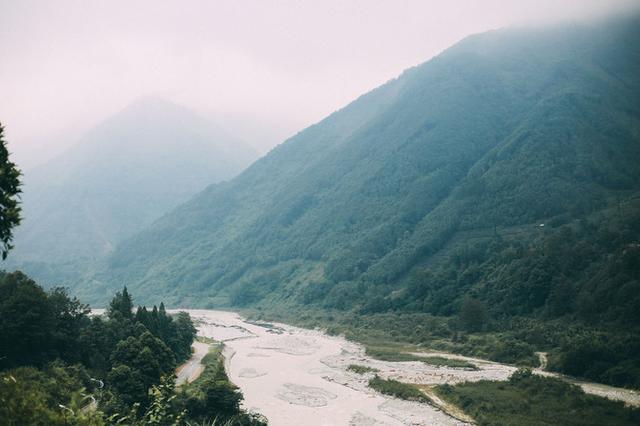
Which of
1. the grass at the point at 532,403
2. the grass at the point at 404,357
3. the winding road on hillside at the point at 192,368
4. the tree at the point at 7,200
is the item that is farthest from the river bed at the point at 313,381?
the tree at the point at 7,200

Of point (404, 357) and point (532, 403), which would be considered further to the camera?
point (404, 357)

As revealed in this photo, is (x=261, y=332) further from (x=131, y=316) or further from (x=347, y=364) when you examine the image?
(x=131, y=316)

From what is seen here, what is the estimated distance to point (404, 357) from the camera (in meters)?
81.5

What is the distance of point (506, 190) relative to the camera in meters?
156

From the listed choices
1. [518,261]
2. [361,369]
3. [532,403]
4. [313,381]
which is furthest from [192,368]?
[518,261]

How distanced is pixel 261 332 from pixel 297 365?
45.8m

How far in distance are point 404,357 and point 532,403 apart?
32.2 metres

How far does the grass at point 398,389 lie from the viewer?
188ft

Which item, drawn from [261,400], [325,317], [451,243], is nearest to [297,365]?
[261,400]

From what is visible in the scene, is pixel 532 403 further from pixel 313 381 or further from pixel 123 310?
pixel 123 310

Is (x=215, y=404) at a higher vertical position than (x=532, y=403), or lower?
higher

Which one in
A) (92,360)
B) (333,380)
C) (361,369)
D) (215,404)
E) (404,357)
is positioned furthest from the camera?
(404,357)

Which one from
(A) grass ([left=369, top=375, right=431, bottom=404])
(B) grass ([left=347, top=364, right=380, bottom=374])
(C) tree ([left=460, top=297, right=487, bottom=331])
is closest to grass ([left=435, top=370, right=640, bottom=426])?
(A) grass ([left=369, top=375, right=431, bottom=404])

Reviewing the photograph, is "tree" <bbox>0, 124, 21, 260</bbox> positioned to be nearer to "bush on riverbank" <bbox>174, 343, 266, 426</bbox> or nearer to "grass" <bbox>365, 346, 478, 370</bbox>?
"bush on riverbank" <bbox>174, 343, 266, 426</bbox>
